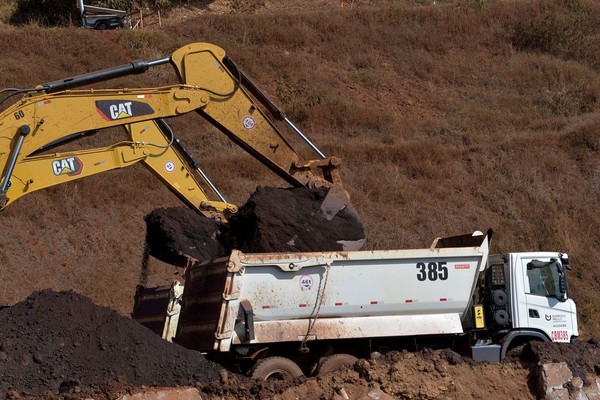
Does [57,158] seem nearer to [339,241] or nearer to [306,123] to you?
[339,241]

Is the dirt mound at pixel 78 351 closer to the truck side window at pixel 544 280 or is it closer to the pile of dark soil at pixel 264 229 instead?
the pile of dark soil at pixel 264 229

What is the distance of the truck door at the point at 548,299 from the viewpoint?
14336 millimetres

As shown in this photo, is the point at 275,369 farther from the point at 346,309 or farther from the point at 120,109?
the point at 120,109

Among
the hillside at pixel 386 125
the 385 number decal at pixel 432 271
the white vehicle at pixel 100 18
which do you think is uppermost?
the white vehicle at pixel 100 18

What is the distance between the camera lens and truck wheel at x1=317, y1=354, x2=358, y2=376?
41.6ft

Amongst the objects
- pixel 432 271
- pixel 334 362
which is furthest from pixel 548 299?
pixel 334 362

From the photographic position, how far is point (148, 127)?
48.9 feet

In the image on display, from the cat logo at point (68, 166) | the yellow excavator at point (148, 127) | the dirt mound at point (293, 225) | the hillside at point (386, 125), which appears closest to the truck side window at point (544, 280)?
the dirt mound at point (293, 225)

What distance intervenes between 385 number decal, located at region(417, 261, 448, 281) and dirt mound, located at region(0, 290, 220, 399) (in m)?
3.50

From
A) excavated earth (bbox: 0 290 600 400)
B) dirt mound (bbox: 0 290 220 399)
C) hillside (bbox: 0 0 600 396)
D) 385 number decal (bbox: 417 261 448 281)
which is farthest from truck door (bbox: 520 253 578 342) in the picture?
hillside (bbox: 0 0 600 396)

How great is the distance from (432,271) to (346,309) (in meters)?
1.35

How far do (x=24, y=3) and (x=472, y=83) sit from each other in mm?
20442

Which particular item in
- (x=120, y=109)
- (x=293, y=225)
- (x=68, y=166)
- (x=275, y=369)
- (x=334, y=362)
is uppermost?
(x=120, y=109)

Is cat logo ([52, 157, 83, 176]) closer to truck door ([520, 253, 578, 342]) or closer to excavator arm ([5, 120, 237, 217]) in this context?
excavator arm ([5, 120, 237, 217])
